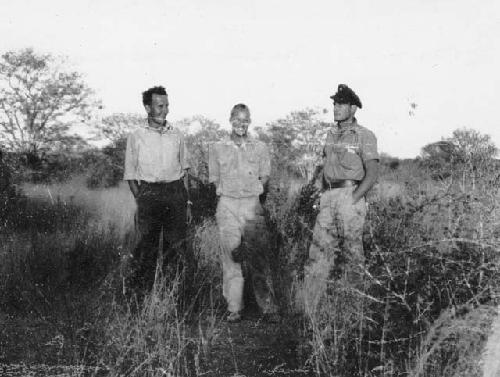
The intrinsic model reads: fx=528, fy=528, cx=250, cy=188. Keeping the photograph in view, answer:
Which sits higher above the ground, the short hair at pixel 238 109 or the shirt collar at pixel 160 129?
the short hair at pixel 238 109

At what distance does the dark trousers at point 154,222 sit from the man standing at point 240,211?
41 cm

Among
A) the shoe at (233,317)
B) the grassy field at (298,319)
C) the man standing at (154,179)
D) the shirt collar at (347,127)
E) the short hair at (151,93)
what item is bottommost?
the shoe at (233,317)

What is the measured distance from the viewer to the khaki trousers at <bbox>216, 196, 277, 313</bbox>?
14.7 ft

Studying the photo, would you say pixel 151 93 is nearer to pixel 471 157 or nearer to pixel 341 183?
pixel 341 183

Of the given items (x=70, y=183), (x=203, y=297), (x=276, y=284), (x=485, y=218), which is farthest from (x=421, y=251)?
(x=70, y=183)

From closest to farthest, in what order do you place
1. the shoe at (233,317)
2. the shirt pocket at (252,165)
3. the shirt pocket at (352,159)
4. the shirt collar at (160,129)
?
the shirt pocket at (352,159)
the shoe at (233,317)
the shirt pocket at (252,165)
the shirt collar at (160,129)

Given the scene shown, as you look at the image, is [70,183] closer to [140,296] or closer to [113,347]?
[140,296]

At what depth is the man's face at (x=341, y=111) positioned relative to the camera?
4215mm

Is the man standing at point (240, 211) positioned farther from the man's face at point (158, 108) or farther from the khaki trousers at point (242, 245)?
the man's face at point (158, 108)

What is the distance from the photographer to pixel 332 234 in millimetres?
3930

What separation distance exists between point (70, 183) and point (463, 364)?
50.9ft

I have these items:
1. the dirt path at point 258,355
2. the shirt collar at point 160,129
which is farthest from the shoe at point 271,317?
the shirt collar at point 160,129

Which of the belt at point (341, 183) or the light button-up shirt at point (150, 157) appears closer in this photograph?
the belt at point (341, 183)

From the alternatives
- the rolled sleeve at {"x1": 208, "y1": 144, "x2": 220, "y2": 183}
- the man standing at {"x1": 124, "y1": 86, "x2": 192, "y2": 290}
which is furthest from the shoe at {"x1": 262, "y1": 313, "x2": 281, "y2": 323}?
the rolled sleeve at {"x1": 208, "y1": 144, "x2": 220, "y2": 183}
